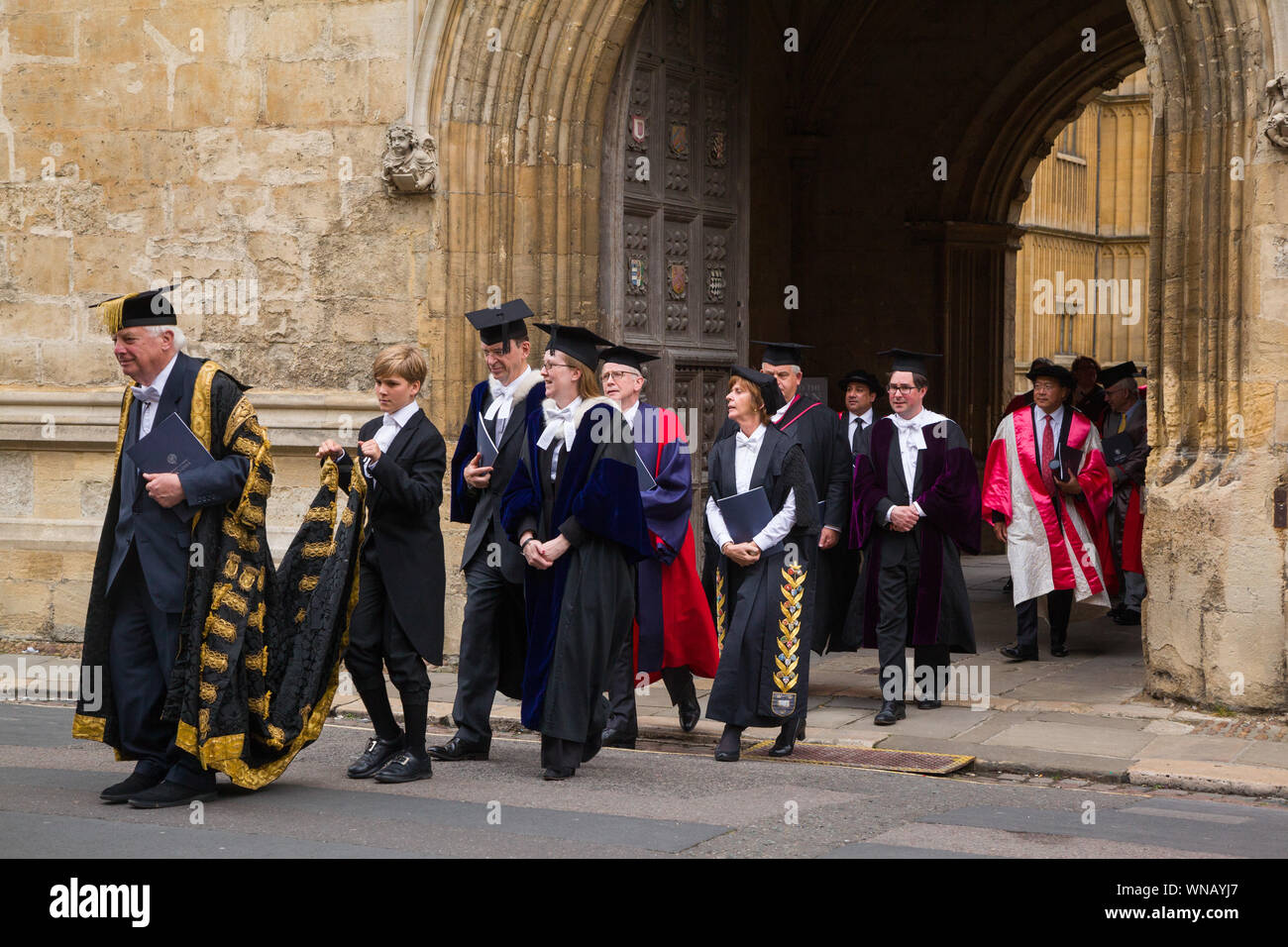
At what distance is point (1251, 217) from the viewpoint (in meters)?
8.55

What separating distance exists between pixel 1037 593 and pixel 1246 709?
2314mm

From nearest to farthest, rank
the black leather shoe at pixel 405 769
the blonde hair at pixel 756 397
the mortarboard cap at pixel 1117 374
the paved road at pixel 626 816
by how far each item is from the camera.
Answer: the paved road at pixel 626 816, the black leather shoe at pixel 405 769, the blonde hair at pixel 756 397, the mortarboard cap at pixel 1117 374

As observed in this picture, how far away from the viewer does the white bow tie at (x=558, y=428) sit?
734cm

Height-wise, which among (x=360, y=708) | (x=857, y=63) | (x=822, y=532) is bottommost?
(x=360, y=708)

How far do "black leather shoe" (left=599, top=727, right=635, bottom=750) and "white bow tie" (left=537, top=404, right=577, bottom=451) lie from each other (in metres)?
1.51

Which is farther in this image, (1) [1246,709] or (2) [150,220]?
(2) [150,220]

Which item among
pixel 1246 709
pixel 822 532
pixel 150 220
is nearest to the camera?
pixel 1246 709

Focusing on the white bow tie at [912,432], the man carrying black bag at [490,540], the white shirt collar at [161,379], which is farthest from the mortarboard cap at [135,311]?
the white bow tie at [912,432]

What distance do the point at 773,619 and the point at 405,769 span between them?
1780mm

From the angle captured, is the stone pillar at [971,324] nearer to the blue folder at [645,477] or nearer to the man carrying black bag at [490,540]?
the blue folder at [645,477]

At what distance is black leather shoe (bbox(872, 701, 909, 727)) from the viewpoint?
8.57 metres

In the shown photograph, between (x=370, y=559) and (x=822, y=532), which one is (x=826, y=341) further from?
(x=370, y=559)

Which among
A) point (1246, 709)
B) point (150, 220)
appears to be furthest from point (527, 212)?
point (1246, 709)

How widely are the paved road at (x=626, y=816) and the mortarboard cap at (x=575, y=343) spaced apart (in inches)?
68.7
